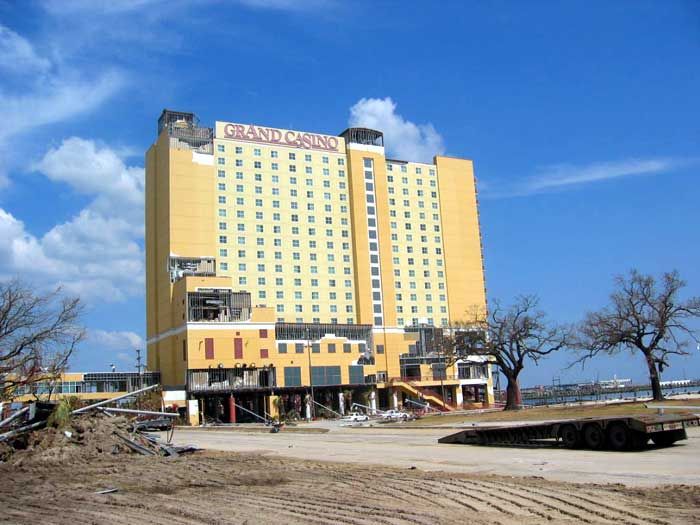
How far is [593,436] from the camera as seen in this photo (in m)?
25.3

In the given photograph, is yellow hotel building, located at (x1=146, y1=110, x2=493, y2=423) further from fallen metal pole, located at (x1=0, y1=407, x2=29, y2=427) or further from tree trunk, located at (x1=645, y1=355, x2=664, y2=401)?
fallen metal pole, located at (x1=0, y1=407, x2=29, y2=427)

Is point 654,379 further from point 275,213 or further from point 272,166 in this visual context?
point 272,166

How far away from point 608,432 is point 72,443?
20069 millimetres

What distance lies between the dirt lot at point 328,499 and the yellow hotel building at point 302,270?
7838 cm

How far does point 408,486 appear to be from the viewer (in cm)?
1672

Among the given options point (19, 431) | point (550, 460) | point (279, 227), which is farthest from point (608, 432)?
point (279, 227)

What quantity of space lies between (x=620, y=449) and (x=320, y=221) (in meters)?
109

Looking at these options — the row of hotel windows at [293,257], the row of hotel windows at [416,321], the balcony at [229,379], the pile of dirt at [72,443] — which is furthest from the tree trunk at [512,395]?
the row of hotel windows at [293,257]

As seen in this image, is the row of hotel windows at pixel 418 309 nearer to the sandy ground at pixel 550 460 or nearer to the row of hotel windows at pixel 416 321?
the row of hotel windows at pixel 416 321

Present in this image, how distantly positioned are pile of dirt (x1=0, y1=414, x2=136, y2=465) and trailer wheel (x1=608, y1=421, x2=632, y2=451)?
60.6 ft

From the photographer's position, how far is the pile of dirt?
2584cm

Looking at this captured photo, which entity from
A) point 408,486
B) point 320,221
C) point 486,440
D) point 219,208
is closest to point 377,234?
point 320,221

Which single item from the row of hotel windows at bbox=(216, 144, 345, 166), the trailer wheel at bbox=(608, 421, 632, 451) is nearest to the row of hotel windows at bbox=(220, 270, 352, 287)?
the row of hotel windows at bbox=(216, 144, 345, 166)

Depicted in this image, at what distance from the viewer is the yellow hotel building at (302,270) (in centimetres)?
10388
